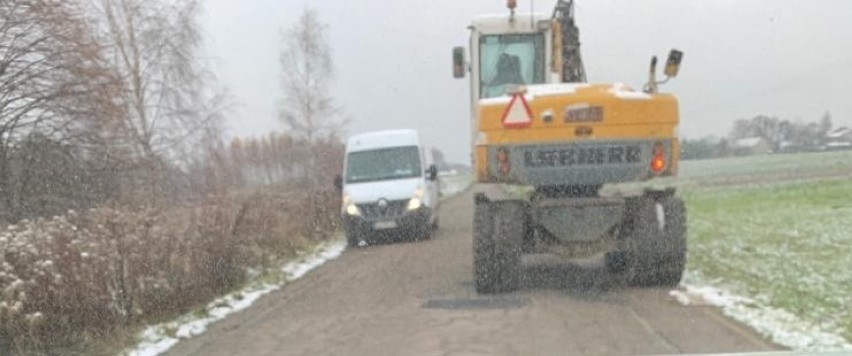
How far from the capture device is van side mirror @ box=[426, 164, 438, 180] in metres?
22.4

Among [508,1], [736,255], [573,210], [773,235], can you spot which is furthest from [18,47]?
[773,235]

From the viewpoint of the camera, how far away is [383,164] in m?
22.0

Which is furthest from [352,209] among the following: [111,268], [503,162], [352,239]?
[111,268]

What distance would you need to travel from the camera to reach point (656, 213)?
1098 cm

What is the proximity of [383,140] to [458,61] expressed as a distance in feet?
29.1

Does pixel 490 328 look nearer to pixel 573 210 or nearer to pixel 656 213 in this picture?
pixel 573 210

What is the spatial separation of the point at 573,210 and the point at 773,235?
28.5 ft

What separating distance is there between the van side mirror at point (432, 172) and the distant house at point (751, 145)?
70.3 ft

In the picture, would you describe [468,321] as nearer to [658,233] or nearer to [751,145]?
[658,233]

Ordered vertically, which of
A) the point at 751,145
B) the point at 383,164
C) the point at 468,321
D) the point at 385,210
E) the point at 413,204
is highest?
the point at 383,164

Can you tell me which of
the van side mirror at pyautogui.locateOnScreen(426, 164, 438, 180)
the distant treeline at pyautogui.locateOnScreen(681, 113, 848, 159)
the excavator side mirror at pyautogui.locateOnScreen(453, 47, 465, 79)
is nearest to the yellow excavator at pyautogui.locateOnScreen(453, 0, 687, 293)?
the excavator side mirror at pyautogui.locateOnScreen(453, 47, 465, 79)

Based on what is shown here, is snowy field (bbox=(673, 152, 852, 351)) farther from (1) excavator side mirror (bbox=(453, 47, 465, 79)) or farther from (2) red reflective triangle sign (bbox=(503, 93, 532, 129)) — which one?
(1) excavator side mirror (bbox=(453, 47, 465, 79))

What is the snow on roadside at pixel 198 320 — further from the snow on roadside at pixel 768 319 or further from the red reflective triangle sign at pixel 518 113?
the snow on roadside at pixel 768 319

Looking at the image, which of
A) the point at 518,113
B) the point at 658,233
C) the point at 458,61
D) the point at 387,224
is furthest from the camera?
the point at 387,224
